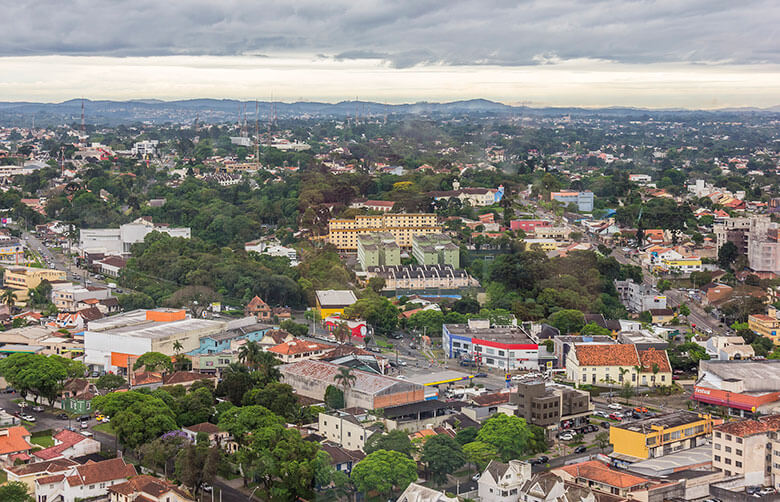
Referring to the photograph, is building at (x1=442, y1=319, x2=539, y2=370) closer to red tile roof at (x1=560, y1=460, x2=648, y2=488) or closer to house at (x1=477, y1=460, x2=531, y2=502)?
red tile roof at (x1=560, y1=460, x2=648, y2=488)

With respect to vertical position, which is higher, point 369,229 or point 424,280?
point 369,229

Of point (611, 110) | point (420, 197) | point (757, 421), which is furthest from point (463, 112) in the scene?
point (757, 421)

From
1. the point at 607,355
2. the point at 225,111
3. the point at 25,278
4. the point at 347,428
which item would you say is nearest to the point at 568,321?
the point at 607,355

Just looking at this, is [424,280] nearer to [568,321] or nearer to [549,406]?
[568,321]

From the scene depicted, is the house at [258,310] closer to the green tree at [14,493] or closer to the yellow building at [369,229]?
the yellow building at [369,229]

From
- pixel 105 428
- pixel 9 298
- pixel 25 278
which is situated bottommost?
pixel 105 428

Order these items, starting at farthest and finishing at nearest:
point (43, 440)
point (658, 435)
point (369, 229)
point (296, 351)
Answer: point (369, 229) < point (296, 351) < point (43, 440) < point (658, 435)

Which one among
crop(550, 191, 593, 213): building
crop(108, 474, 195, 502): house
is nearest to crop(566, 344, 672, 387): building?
crop(108, 474, 195, 502): house
